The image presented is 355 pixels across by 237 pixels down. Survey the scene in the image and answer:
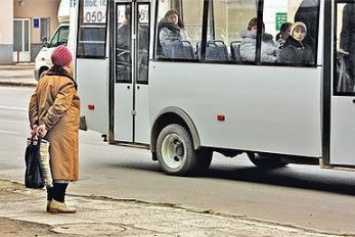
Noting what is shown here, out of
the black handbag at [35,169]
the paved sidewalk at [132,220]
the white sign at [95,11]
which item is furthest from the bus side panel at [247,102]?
the black handbag at [35,169]

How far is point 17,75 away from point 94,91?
28.9 metres

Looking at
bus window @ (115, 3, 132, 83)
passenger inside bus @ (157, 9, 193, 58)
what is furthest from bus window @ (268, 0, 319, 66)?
bus window @ (115, 3, 132, 83)

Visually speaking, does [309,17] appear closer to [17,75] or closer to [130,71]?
[130,71]

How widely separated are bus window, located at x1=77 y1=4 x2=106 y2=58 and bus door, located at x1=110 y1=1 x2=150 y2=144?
342 millimetres

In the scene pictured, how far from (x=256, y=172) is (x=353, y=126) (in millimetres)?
3023

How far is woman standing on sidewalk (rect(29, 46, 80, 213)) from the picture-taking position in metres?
10.0

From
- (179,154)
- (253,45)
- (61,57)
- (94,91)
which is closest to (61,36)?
(94,91)

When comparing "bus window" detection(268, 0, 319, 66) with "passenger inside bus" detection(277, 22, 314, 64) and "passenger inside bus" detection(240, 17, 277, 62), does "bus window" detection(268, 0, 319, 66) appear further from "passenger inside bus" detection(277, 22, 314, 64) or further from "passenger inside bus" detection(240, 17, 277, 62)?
"passenger inside bus" detection(240, 17, 277, 62)

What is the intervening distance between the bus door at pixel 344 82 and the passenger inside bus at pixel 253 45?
1060mm

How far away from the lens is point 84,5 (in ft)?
51.5

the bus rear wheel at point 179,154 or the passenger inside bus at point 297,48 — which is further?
the bus rear wheel at point 179,154

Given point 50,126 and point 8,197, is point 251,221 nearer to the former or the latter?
point 50,126

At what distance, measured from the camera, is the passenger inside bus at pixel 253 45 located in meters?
12.9

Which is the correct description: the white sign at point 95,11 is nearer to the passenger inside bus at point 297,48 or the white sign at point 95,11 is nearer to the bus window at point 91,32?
the bus window at point 91,32
